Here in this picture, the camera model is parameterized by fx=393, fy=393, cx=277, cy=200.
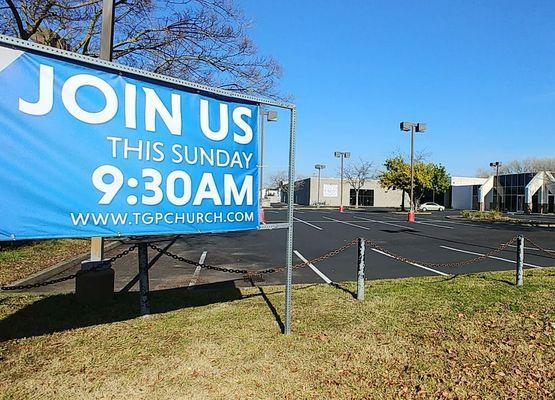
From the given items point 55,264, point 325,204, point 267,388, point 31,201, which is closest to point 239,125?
point 31,201

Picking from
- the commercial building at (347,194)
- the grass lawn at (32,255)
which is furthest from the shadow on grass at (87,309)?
the commercial building at (347,194)

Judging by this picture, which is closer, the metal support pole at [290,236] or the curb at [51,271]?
the metal support pole at [290,236]

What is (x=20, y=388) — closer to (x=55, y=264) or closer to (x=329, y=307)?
(x=329, y=307)

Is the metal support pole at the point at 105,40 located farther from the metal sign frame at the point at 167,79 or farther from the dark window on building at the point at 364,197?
the dark window on building at the point at 364,197

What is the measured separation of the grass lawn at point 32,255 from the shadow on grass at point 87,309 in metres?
2.64

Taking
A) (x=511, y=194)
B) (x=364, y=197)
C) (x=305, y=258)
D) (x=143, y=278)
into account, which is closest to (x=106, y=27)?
(x=143, y=278)

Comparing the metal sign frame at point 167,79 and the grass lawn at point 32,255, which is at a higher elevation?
the metal sign frame at point 167,79

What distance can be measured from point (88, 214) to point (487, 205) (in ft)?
215

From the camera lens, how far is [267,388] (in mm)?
3525

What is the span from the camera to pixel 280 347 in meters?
4.39

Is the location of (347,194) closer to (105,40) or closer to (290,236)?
(105,40)

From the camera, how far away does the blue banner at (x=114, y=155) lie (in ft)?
10.4

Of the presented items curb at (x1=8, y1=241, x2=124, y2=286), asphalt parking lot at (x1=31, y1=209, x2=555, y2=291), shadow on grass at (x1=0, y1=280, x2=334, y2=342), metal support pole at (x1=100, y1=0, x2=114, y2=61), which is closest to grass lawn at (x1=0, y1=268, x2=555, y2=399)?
shadow on grass at (x1=0, y1=280, x2=334, y2=342)

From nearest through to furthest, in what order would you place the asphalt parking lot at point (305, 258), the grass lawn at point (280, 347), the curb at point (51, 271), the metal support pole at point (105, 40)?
1. the grass lawn at point (280, 347)
2. the metal support pole at point (105, 40)
3. the curb at point (51, 271)
4. the asphalt parking lot at point (305, 258)
